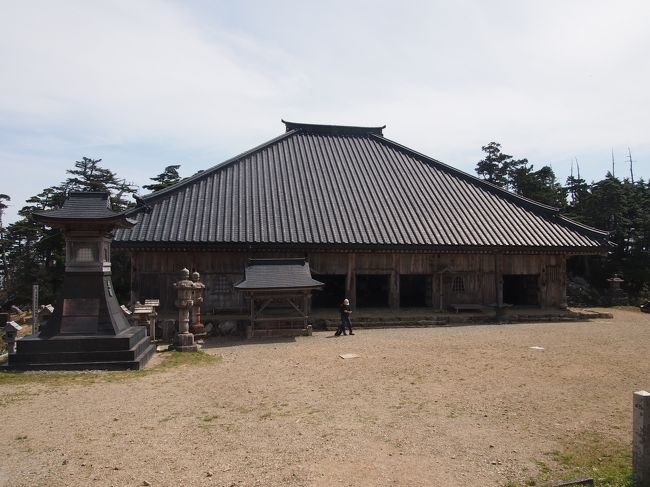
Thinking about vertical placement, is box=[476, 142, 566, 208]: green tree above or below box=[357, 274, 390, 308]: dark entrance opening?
above

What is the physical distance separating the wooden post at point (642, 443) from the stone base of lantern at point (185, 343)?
35.0ft

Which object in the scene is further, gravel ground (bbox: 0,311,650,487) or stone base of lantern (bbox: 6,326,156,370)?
stone base of lantern (bbox: 6,326,156,370)

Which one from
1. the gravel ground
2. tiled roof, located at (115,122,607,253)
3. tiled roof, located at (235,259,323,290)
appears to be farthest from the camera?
tiled roof, located at (115,122,607,253)

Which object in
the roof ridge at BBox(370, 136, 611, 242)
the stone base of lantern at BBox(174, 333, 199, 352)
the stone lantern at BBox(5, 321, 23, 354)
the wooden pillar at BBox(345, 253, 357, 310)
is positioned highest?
the roof ridge at BBox(370, 136, 611, 242)

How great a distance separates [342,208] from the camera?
20062 millimetres

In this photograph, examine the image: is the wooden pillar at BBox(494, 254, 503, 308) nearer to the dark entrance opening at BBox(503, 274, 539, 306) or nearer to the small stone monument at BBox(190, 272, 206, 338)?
the dark entrance opening at BBox(503, 274, 539, 306)

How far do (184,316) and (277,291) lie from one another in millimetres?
3276

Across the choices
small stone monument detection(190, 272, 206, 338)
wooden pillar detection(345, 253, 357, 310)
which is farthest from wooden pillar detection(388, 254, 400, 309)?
small stone monument detection(190, 272, 206, 338)

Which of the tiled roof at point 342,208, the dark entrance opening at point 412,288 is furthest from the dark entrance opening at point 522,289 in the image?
the dark entrance opening at point 412,288

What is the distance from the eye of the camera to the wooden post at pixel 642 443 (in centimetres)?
492

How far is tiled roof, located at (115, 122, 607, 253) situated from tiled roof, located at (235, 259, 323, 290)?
1.06m

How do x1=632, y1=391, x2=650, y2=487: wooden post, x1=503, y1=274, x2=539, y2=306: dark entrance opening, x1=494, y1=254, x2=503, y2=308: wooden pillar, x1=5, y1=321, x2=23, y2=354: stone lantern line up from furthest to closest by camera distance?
x1=503, y1=274, x2=539, y2=306: dark entrance opening, x1=494, y1=254, x2=503, y2=308: wooden pillar, x1=5, y1=321, x2=23, y2=354: stone lantern, x1=632, y1=391, x2=650, y2=487: wooden post

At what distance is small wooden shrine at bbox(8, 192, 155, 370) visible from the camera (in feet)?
34.0

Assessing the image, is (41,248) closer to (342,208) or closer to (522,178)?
(342,208)
